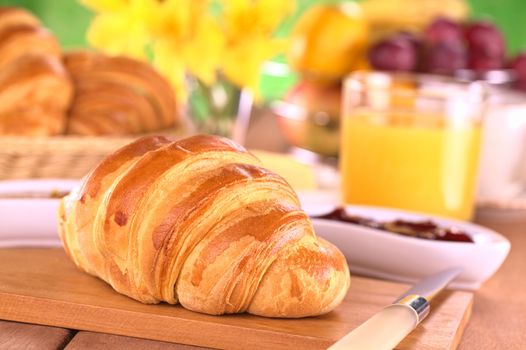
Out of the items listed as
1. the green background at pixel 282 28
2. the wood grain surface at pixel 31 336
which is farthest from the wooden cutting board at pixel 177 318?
the green background at pixel 282 28

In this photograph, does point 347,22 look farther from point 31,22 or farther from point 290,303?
point 290,303

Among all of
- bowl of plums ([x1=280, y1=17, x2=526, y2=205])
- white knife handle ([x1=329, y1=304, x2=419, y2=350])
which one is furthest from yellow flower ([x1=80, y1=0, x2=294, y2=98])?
white knife handle ([x1=329, y1=304, x2=419, y2=350])

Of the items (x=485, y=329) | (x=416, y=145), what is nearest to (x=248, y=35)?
(x=416, y=145)

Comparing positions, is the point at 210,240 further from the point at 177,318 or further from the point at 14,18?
the point at 14,18

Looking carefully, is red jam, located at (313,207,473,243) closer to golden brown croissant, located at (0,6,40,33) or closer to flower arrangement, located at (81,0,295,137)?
flower arrangement, located at (81,0,295,137)

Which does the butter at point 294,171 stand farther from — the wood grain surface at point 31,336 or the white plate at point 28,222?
the wood grain surface at point 31,336
